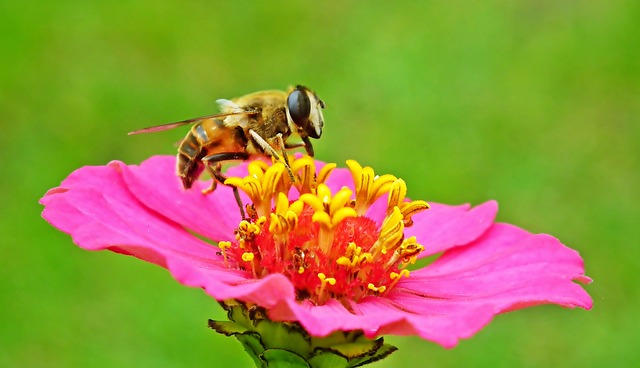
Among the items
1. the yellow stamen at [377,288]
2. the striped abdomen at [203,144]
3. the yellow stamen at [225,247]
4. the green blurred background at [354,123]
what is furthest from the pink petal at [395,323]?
the green blurred background at [354,123]

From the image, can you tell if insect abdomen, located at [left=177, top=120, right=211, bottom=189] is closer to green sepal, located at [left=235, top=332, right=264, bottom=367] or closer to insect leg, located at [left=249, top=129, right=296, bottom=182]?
insect leg, located at [left=249, top=129, right=296, bottom=182]

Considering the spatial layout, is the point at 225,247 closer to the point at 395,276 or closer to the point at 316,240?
the point at 316,240

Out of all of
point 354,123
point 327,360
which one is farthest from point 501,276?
point 354,123

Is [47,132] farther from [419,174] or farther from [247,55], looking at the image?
[419,174]

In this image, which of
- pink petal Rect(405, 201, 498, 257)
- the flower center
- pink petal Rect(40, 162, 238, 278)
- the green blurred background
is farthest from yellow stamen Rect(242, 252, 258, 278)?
the green blurred background

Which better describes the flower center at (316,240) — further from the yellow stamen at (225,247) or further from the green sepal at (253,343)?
the green sepal at (253,343)

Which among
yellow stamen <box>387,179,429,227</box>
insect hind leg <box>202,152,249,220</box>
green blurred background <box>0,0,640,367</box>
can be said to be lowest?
green blurred background <box>0,0,640,367</box>

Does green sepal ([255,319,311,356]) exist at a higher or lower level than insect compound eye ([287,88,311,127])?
lower
